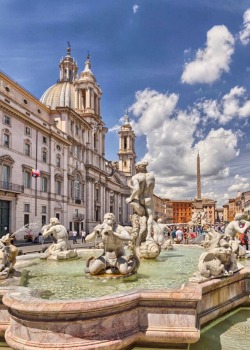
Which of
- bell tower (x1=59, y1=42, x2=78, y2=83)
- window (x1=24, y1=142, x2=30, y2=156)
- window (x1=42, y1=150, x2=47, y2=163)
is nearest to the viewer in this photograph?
window (x1=24, y1=142, x2=30, y2=156)

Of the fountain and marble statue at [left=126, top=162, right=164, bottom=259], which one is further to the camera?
marble statue at [left=126, top=162, right=164, bottom=259]

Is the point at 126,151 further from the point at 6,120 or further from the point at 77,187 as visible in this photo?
the point at 6,120

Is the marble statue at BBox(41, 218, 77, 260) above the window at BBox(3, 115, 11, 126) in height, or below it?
below

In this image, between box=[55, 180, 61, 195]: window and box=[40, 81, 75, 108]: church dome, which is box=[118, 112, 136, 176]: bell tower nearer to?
box=[40, 81, 75, 108]: church dome

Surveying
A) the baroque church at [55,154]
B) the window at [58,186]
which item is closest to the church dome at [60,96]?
the baroque church at [55,154]

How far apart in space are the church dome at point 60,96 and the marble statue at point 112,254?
55.6 m

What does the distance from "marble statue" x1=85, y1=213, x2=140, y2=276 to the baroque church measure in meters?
24.7

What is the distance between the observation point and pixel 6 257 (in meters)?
6.18

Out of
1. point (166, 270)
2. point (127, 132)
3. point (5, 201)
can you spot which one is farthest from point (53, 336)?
point (127, 132)

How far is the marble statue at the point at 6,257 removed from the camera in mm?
6047

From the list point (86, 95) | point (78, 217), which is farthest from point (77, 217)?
point (86, 95)

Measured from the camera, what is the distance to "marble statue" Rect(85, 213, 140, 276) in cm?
631

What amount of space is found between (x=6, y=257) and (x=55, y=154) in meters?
35.2

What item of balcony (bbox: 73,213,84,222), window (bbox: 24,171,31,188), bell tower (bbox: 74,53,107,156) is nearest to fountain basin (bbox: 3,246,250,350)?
window (bbox: 24,171,31,188)
